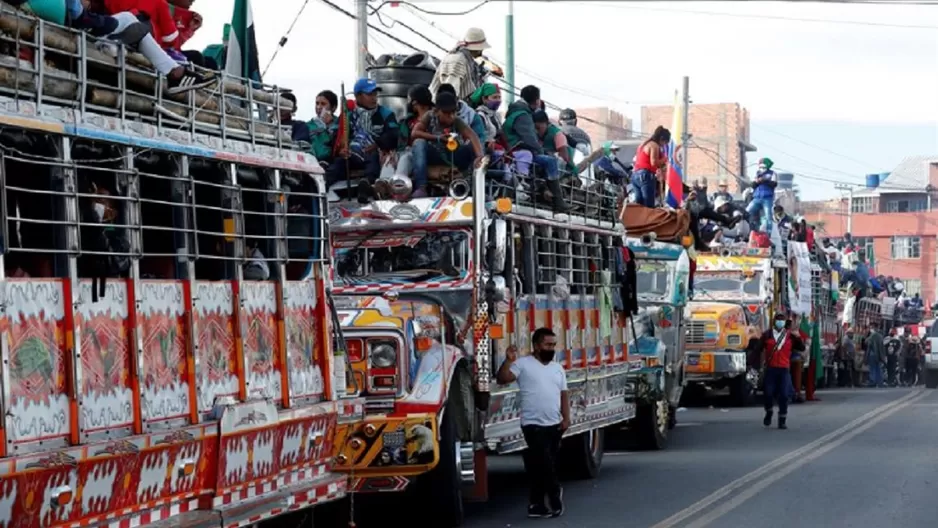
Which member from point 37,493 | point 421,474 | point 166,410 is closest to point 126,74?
point 166,410

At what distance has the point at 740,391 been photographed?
108 ft

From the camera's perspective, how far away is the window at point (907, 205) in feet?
353

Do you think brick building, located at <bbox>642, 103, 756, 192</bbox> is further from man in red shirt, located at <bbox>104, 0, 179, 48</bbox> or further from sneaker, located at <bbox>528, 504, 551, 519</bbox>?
man in red shirt, located at <bbox>104, 0, 179, 48</bbox>

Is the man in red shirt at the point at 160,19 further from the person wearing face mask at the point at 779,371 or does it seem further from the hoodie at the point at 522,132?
the person wearing face mask at the point at 779,371

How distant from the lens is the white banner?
35656 mm

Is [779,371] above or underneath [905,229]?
underneath

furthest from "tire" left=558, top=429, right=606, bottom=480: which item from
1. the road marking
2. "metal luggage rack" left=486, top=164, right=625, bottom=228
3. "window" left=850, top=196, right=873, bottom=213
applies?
"window" left=850, top=196, right=873, bottom=213

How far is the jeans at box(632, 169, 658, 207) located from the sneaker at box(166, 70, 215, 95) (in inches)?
603

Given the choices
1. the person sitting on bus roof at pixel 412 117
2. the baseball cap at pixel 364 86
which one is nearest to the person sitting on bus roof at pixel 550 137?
the person sitting on bus roof at pixel 412 117

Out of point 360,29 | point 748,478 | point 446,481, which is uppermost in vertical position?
point 360,29

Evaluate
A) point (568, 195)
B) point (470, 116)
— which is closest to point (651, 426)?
point (568, 195)

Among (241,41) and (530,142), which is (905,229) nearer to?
(530,142)

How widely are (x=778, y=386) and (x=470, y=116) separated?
36.5ft

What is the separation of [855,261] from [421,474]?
47.0 meters
